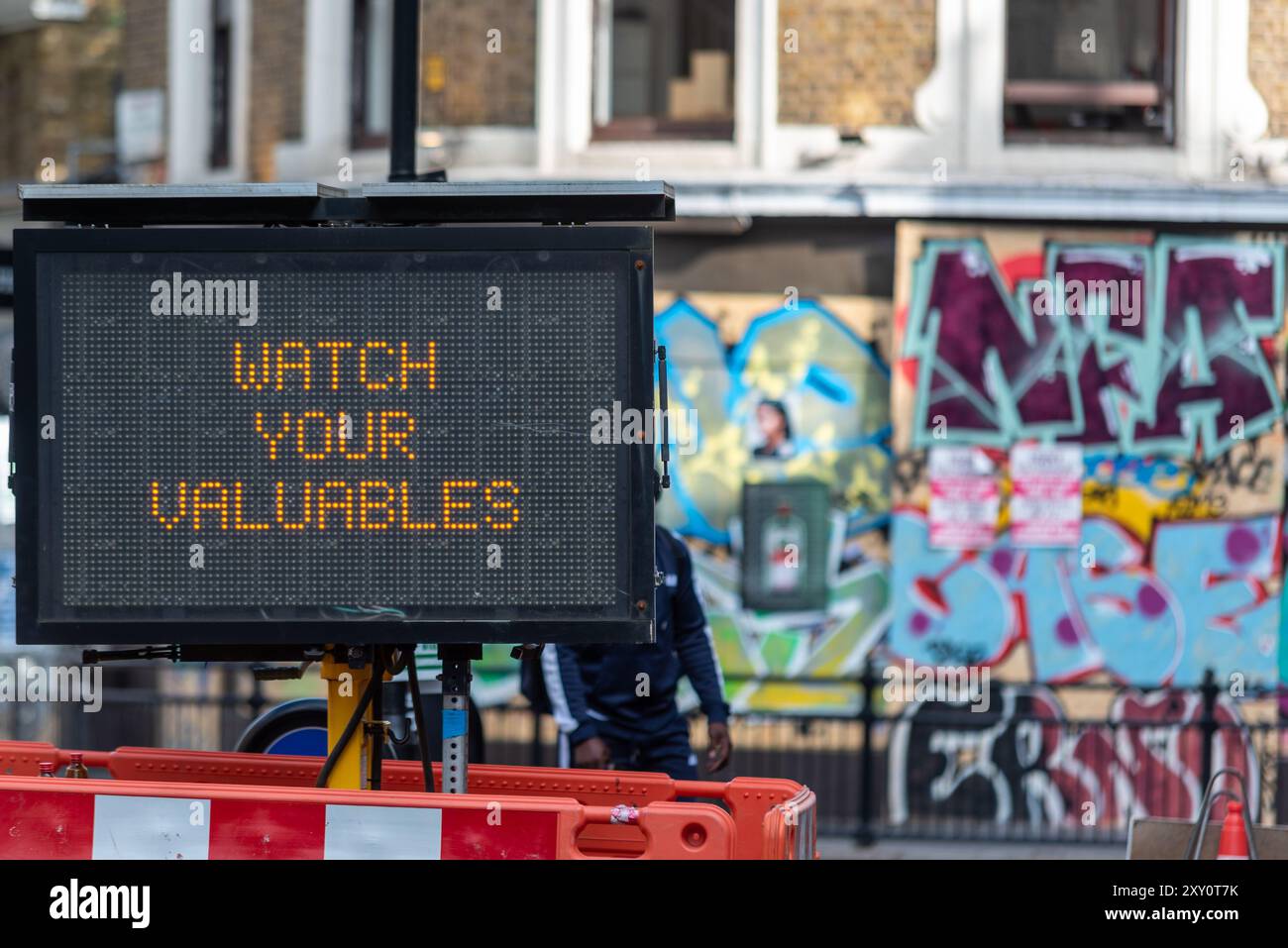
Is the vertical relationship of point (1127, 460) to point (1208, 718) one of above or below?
above

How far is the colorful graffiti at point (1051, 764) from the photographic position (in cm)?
1317

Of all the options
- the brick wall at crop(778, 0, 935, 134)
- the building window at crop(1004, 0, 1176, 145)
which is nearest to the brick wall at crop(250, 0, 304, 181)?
the brick wall at crop(778, 0, 935, 134)

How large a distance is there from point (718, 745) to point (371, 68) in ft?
28.8

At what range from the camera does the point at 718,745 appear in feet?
25.9

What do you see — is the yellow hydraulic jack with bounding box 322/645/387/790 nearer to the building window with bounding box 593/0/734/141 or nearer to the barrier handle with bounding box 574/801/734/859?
the barrier handle with bounding box 574/801/734/859

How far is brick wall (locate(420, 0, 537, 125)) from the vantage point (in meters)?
14.1

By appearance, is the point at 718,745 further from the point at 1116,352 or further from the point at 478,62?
the point at 478,62

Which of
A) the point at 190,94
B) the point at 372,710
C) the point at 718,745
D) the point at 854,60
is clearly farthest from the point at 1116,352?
the point at 372,710

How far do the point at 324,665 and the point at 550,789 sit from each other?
81 centimetres

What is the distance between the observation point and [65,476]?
15.8 ft
